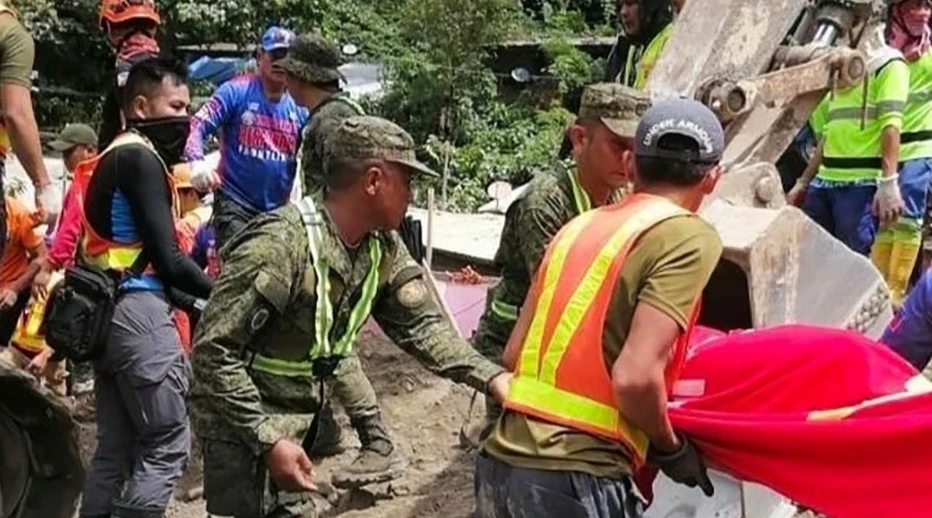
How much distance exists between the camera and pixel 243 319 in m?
4.14

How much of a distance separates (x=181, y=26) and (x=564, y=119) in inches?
211

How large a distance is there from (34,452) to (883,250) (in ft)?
13.8

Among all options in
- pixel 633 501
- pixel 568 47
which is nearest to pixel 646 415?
pixel 633 501

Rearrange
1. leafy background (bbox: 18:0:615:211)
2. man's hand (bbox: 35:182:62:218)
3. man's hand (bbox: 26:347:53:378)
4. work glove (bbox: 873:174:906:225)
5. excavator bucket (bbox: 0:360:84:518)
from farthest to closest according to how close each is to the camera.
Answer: leafy background (bbox: 18:0:615:211), work glove (bbox: 873:174:906:225), man's hand (bbox: 26:347:53:378), excavator bucket (bbox: 0:360:84:518), man's hand (bbox: 35:182:62:218)

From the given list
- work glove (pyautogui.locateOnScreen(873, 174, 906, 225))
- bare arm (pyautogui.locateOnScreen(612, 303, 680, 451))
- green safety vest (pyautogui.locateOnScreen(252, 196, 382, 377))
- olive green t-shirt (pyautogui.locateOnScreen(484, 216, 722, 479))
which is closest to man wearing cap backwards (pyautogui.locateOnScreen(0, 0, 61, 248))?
green safety vest (pyautogui.locateOnScreen(252, 196, 382, 377))

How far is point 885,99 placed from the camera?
7.51 meters

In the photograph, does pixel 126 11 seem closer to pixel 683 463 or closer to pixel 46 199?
pixel 46 199

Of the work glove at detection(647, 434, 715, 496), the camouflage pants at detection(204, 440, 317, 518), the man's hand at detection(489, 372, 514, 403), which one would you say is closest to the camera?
the work glove at detection(647, 434, 715, 496)

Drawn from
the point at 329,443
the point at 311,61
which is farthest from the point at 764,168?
the point at 311,61

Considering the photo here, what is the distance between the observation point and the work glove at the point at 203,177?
734 centimetres

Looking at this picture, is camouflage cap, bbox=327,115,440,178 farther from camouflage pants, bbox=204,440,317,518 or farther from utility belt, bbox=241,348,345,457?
camouflage pants, bbox=204,440,317,518

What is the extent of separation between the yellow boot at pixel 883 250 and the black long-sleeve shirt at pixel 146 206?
3.85 m

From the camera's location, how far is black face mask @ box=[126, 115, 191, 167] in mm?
5328

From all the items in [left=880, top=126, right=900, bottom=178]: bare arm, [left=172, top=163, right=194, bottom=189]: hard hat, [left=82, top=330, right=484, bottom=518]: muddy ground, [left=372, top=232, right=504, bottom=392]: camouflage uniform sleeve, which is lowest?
[left=82, top=330, right=484, bottom=518]: muddy ground
